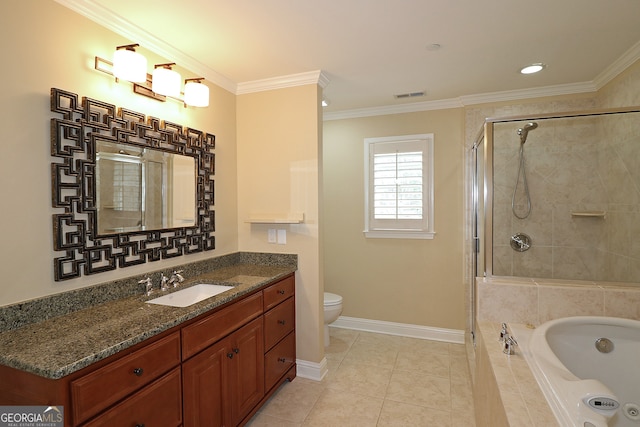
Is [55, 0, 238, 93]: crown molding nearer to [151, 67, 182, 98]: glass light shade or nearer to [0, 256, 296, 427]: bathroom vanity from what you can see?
[151, 67, 182, 98]: glass light shade

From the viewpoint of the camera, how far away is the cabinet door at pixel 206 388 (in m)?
1.61

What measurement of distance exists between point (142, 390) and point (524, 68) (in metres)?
3.23

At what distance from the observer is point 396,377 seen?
8.81 feet

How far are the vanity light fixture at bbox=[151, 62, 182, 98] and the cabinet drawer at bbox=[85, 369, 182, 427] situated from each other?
1580mm

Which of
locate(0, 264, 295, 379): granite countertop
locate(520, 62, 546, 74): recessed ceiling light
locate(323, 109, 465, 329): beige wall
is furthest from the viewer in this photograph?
locate(323, 109, 465, 329): beige wall

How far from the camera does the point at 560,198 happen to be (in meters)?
2.91

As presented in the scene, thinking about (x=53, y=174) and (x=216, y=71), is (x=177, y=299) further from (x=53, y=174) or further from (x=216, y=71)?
(x=216, y=71)

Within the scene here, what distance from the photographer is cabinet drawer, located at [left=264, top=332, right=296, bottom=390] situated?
2.30 m

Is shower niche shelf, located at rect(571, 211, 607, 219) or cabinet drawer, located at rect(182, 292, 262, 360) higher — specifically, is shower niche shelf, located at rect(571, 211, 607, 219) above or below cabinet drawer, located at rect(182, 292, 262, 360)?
above

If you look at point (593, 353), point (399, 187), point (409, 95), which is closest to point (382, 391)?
point (593, 353)

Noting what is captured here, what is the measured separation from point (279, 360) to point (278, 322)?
0.93ft

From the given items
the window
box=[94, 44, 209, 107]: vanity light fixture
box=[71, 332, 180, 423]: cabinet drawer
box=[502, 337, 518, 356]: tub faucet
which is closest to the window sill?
the window

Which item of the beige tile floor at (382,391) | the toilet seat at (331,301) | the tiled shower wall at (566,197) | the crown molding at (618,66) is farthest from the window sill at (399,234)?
the crown molding at (618,66)

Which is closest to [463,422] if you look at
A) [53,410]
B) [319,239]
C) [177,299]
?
[319,239]
